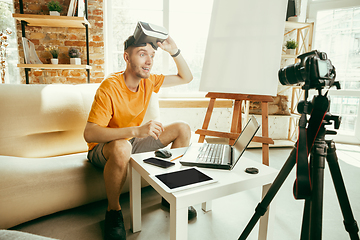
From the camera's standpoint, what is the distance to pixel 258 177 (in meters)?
0.97

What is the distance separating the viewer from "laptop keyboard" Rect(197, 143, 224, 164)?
42.4 inches

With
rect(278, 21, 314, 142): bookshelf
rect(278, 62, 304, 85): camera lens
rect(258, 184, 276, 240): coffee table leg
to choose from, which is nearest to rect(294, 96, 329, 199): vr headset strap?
rect(278, 62, 304, 85): camera lens

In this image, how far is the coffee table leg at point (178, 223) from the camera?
2.59 ft

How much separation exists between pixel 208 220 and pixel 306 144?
865 millimetres

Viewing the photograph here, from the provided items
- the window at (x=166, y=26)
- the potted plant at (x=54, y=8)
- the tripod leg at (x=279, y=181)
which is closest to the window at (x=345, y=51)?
the window at (x=166, y=26)

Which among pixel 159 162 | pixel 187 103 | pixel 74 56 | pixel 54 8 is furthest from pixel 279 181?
pixel 54 8

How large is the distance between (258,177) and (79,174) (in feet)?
3.46

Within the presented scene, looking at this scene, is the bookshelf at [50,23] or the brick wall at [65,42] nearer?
the bookshelf at [50,23]

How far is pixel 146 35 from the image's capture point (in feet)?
4.53

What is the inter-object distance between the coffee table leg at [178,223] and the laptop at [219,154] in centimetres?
28

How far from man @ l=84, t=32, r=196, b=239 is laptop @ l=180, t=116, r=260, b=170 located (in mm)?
228

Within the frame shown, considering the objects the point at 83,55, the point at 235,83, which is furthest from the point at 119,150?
the point at 83,55

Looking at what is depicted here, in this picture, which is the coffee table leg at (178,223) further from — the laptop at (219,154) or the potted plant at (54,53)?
the potted plant at (54,53)

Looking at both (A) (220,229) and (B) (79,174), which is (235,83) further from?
(B) (79,174)
